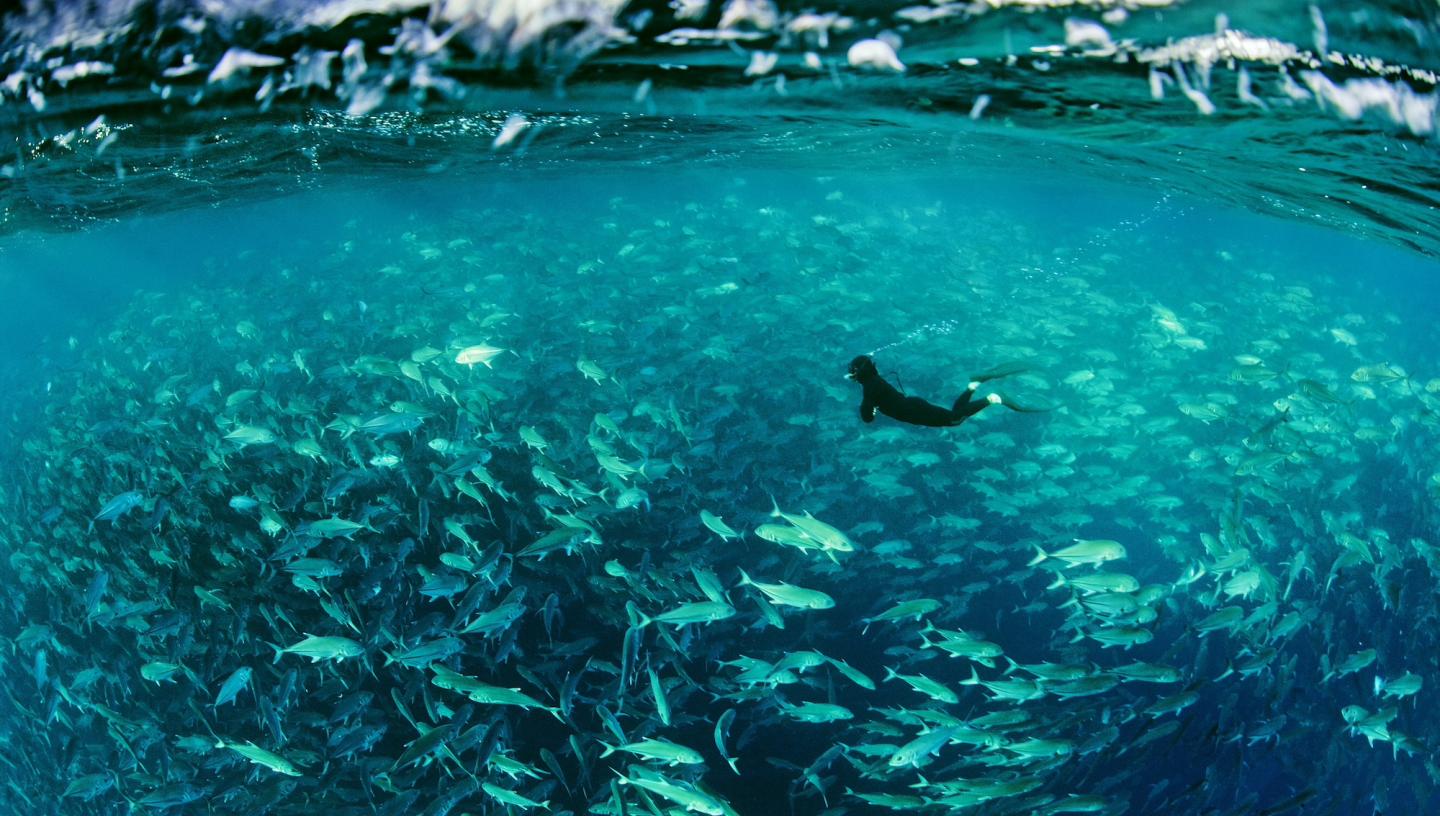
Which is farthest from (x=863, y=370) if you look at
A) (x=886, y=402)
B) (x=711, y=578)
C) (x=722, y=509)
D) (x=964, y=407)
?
→ (x=722, y=509)

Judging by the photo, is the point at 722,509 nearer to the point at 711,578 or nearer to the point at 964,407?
the point at 711,578

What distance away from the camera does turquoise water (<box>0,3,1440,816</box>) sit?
541 cm

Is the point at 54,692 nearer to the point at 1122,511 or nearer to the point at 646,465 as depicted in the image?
the point at 646,465

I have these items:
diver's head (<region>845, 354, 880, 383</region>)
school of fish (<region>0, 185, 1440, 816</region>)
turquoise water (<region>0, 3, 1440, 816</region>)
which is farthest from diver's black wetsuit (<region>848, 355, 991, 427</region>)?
school of fish (<region>0, 185, 1440, 816</region>)

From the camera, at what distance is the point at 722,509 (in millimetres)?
9656

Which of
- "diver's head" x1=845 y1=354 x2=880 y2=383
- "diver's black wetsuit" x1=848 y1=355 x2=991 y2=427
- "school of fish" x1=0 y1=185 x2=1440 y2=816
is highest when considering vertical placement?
"diver's head" x1=845 y1=354 x2=880 y2=383

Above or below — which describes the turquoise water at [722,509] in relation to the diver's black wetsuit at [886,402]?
below

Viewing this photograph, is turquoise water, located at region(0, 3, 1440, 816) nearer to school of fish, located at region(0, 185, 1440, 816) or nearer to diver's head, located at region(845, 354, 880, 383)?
school of fish, located at region(0, 185, 1440, 816)

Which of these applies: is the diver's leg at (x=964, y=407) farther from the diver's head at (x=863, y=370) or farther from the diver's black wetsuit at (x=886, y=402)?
the diver's head at (x=863, y=370)

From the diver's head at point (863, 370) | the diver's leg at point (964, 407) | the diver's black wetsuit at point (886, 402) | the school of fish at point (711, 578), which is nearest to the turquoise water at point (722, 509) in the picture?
the school of fish at point (711, 578)

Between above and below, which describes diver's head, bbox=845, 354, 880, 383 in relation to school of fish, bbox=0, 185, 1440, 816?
above

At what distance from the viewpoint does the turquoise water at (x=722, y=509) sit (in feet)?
17.7

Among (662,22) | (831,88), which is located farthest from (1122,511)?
(662,22)

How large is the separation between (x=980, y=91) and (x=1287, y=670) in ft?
22.1
